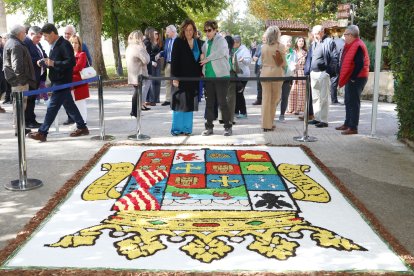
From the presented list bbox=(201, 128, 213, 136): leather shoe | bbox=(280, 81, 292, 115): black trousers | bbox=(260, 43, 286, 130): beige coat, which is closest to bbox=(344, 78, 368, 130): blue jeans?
bbox=(260, 43, 286, 130): beige coat

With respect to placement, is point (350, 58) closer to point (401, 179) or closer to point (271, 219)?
point (401, 179)

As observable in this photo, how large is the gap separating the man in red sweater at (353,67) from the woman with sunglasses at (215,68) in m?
2.19

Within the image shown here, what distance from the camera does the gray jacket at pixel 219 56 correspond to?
29.7ft

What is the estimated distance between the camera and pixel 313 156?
760 centimetres

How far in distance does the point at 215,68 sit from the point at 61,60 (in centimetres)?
275

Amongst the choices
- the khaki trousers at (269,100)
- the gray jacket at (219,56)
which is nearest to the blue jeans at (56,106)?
the gray jacket at (219,56)

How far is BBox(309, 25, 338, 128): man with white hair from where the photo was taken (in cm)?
1012

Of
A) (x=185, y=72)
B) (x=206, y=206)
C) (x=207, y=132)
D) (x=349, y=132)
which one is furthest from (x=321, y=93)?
(x=206, y=206)

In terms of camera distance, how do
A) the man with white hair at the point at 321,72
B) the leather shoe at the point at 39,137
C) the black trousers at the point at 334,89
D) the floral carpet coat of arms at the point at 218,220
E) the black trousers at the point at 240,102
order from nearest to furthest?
1. the floral carpet coat of arms at the point at 218,220
2. the leather shoe at the point at 39,137
3. the man with white hair at the point at 321,72
4. the black trousers at the point at 240,102
5. the black trousers at the point at 334,89

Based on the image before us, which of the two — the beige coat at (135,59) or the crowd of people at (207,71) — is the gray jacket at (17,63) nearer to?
the crowd of people at (207,71)

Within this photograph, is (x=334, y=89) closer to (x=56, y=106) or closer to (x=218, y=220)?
(x=56, y=106)

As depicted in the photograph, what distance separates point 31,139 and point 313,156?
196 inches

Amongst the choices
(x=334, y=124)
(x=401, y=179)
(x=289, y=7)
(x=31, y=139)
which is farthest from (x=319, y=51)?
(x=289, y=7)

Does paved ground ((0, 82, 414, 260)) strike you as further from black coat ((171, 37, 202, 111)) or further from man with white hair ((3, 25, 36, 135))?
man with white hair ((3, 25, 36, 135))
